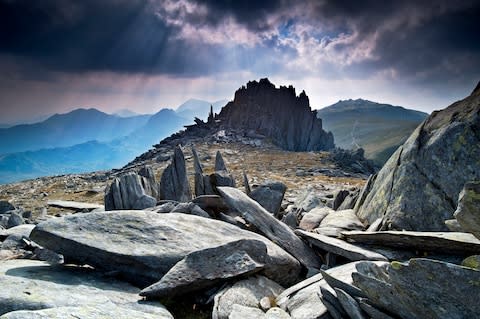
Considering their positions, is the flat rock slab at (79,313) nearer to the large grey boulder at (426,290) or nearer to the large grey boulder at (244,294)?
the large grey boulder at (244,294)

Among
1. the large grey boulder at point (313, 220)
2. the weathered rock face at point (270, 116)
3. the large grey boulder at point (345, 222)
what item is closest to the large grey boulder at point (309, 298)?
the large grey boulder at point (345, 222)

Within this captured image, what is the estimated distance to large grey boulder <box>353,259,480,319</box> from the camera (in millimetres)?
5812

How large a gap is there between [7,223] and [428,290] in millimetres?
31147

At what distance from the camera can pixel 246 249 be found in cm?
1139

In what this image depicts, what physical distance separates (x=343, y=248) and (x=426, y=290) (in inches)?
208

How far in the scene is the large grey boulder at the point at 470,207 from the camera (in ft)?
19.9

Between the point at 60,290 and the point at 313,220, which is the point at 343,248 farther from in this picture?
the point at 60,290

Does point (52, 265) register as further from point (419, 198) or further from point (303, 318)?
point (419, 198)

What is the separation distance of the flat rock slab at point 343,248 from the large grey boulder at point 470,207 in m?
4.40

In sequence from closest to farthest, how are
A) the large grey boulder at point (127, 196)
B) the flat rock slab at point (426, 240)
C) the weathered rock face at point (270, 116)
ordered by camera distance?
1. the flat rock slab at point (426, 240)
2. the large grey boulder at point (127, 196)
3. the weathered rock face at point (270, 116)

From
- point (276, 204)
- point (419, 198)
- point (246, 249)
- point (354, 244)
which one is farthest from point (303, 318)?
point (276, 204)

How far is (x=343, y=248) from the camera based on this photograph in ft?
37.8

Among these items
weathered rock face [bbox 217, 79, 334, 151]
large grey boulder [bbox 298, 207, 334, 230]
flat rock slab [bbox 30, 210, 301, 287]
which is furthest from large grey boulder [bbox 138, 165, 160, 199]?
weathered rock face [bbox 217, 79, 334, 151]

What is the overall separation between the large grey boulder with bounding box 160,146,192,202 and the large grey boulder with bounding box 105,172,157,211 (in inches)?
149
